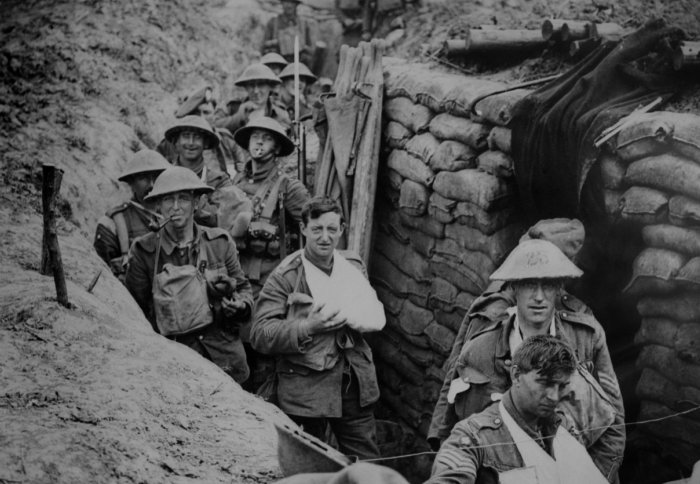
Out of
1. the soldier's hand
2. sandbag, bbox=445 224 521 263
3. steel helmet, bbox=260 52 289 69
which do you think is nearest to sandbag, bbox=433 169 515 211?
sandbag, bbox=445 224 521 263

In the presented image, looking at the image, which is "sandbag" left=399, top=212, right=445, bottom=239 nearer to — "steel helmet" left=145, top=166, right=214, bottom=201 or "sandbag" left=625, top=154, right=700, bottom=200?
"steel helmet" left=145, top=166, right=214, bottom=201

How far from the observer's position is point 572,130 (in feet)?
15.4

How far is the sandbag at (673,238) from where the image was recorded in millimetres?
4004

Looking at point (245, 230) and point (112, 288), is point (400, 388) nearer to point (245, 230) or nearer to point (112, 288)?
point (245, 230)

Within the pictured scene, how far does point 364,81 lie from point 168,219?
283 centimetres

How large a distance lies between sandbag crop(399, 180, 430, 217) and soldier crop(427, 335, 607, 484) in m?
3.22

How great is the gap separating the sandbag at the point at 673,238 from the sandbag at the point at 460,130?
67.3 inches

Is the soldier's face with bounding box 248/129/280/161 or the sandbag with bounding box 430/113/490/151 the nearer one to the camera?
the sandbag with bounding box 430/113/490/151

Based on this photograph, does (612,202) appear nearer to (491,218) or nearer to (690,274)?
(690,274)

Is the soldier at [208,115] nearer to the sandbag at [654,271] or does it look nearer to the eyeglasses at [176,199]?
the eyeglasses at [176,199]

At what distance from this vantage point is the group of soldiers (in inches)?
125

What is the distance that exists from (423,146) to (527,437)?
11.7ft

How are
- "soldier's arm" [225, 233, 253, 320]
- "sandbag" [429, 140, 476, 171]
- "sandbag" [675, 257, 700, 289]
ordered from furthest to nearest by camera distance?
1. "sandbag" [429, 140, 476, 171]
2. "soldier's arm" [225, 233, 253, 320]
3. "sandbag" [675, 257, 700, 289]

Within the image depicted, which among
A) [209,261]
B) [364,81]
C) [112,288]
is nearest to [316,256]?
[209,261]
